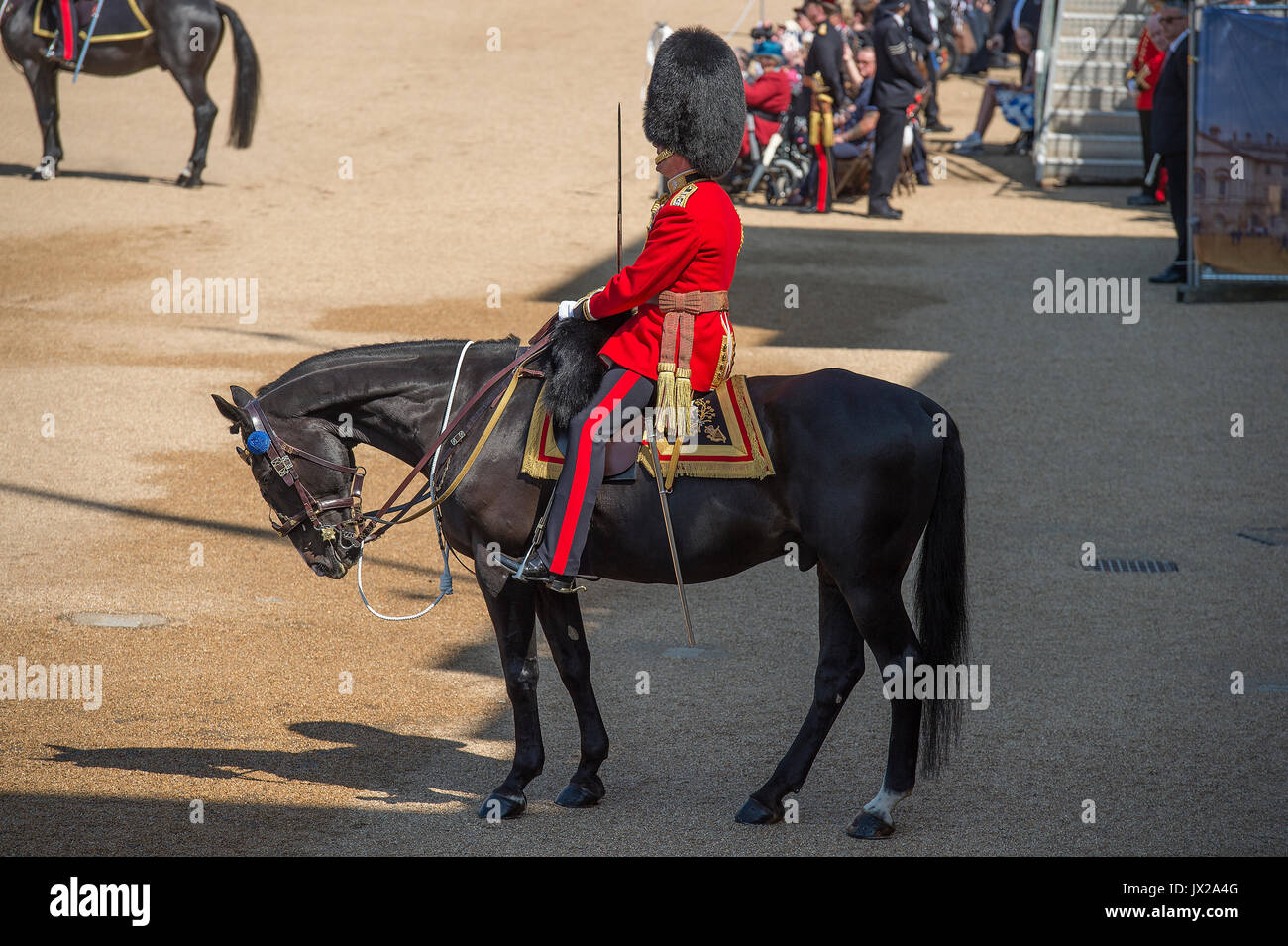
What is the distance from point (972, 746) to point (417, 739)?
196cm

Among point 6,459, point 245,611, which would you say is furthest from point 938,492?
point 6,459

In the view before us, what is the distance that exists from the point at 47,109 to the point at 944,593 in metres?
14.3

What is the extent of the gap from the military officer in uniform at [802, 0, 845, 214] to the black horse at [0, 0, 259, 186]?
6097 mm

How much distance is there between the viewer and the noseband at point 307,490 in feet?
14.9

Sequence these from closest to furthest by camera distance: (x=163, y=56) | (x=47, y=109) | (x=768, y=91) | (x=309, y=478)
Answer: (x=309, y=478) < (x=768, y=91) < (x=163, y=56) < (x=47, y=109)

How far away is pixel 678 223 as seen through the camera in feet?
14.4

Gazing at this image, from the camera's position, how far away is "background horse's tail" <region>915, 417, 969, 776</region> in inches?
179

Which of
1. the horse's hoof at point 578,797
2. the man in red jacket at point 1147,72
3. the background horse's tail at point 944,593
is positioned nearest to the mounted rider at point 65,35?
the man in red jacket at point 1147,72

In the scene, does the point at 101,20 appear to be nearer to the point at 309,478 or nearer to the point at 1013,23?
the point at 309,478

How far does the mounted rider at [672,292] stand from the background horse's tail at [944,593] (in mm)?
822

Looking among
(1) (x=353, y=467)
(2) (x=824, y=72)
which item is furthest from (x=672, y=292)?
(2) (x=824, y=72)

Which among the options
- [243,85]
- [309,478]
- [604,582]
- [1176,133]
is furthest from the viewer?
[243,85]

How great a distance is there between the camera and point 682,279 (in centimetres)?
446
